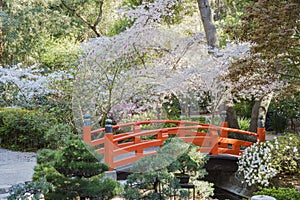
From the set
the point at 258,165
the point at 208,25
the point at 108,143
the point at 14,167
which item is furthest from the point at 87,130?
the point at 208,25

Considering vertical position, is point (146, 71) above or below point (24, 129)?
above

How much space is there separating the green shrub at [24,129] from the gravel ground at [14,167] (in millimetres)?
332

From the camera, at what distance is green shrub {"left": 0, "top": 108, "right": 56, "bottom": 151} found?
29.7 feet

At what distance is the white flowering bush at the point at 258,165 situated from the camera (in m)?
6.39

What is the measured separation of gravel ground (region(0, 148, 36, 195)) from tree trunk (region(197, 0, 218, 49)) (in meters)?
4.27

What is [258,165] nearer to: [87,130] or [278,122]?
[87,130]

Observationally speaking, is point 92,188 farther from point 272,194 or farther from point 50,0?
point 50,0

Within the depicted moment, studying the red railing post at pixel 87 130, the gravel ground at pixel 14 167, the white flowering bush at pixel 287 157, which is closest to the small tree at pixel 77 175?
the red railing post at pixel 87 130

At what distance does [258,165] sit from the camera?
21.4 ft

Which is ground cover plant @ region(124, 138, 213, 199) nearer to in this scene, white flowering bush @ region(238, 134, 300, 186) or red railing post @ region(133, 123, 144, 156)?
red railing post @ region(133, 123, 144, 156)

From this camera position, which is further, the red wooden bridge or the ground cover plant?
the red wooden bridge

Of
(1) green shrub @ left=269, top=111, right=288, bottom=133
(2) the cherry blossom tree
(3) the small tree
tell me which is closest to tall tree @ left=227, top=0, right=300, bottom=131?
(2) the cherry blossom tree

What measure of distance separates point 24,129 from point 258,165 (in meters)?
5.26

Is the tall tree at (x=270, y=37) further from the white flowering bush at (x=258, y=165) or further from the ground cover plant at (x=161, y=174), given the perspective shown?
the ground cover plant at (x=161, y=174)
